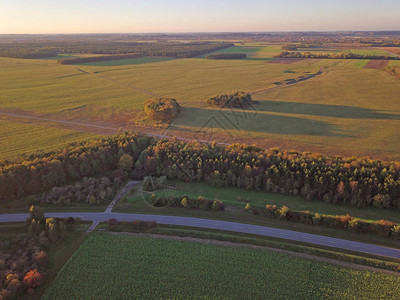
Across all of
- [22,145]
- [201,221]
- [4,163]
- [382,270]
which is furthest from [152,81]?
[382,270]

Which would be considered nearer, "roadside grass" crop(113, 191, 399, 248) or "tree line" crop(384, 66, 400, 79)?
"roadside grass" crop(113, 191, 399, 248)

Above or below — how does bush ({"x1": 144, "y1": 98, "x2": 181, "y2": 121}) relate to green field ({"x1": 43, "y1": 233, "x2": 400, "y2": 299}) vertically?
above

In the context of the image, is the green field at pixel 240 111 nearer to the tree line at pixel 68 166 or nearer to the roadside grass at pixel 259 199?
the tree line at pixel 68 166

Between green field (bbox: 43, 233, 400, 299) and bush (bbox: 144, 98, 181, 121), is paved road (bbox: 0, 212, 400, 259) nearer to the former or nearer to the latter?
green field (bbox: 43, 233, 400, 299)

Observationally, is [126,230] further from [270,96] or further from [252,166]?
[270,96]

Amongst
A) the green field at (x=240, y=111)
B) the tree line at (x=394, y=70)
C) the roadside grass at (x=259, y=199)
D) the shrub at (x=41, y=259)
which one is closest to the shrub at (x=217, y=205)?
the roadside grass at (x=259, y=199)

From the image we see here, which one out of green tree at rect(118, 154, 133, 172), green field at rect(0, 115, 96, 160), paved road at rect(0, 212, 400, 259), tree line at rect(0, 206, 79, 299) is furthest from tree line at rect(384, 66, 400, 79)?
tree line at rect(0, 206, 79, 299)
